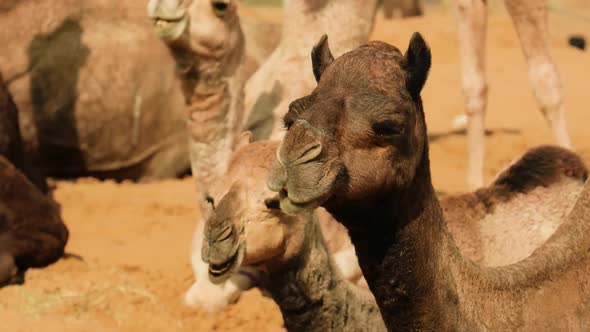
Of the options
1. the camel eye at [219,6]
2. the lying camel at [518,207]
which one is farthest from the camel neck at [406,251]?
the camel eye at [219,6]

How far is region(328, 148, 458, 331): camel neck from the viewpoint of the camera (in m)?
3.66

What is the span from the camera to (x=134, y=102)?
34.1 ft

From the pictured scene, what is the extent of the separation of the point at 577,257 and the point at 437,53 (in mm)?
13016

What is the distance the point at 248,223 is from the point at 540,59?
3.81 meters

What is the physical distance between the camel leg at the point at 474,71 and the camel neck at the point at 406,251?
4.81 m

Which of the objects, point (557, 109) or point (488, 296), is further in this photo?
point (557, 109)

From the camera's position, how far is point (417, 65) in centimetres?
373

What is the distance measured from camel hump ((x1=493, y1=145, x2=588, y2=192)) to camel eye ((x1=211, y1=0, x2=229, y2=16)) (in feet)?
6.18

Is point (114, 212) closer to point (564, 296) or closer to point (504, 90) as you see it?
point (564, 296)

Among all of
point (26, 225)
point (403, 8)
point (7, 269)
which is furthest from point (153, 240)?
point (403, 8)

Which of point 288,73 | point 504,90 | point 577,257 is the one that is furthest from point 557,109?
point 504,90

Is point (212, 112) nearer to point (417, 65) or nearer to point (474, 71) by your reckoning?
point (474, 71)

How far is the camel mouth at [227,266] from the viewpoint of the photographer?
5070mm

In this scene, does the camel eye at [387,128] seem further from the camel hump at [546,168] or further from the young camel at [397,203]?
the camel hump at [546,168]
